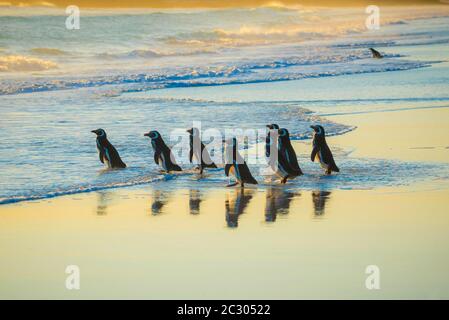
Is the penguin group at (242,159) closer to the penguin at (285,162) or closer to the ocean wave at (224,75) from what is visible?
the penguin at (285,162)

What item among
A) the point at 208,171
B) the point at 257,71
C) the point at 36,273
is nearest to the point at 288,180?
the point at 208,171

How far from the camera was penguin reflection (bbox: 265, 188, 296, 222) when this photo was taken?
8.60 meters

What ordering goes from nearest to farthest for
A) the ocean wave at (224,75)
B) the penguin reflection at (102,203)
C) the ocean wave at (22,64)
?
the penguin reflection at (102,203)
the ocean wave at (224,75)
the ocean wave at (22,64)

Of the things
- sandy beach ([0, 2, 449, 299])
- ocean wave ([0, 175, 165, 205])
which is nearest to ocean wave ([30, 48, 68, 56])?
sandy beach ([0, 2, 449, 299])

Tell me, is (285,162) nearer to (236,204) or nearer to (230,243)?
(236,204)

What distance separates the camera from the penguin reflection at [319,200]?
8.66 meters

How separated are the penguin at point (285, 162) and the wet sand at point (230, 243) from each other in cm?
34

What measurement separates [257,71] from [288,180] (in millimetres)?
17160

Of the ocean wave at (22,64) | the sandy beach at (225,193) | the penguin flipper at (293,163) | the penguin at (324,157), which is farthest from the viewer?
the ocean wave at (22,64)

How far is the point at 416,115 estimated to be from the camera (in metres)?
15.3

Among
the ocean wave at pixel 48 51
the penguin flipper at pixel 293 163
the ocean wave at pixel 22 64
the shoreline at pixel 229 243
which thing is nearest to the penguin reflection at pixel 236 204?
the shoreline at pixel 229 243

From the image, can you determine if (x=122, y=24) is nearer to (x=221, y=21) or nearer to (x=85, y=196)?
(x=221, y=21)

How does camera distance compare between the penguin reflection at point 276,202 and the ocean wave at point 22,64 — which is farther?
the ocean wave at point 22,64

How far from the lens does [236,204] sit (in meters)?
9.10
